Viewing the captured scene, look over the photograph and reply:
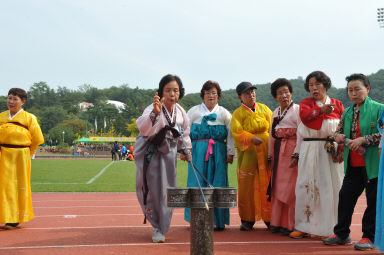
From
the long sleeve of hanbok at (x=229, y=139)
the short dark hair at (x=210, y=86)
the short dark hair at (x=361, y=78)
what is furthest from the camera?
the short dark hair at (x=210, y=86)

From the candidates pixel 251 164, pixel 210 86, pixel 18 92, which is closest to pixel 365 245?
pixel 251 164

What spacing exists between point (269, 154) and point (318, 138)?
37.8 inches

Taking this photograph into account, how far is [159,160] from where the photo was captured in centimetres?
588

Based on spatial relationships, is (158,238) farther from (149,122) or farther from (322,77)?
(322,77)

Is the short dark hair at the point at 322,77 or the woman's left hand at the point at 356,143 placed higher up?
the short dark hair at the point at 322,77

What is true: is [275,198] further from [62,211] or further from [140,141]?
[62,211]

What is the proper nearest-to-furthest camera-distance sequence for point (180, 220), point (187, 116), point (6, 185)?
point (187, 116) < point (6, 185) < point (180, 220)

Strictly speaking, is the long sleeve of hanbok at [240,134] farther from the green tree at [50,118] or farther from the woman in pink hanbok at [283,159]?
the green tree at [50,118]

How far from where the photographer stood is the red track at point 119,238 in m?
5.02

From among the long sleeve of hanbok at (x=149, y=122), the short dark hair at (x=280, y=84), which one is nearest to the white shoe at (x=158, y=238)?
the long sleeve of hanbok at (x=149, y=122)

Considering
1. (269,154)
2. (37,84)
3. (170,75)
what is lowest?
(269,154)

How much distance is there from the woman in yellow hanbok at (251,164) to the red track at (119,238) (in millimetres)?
300

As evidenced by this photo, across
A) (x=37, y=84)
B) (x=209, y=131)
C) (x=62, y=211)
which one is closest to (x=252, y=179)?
(x=209, y=131)

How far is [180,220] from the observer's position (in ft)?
25.1
